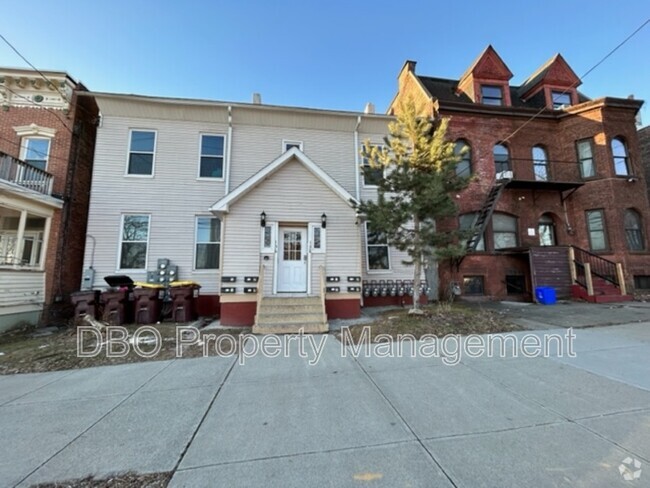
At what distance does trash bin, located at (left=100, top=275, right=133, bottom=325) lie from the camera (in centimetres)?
778

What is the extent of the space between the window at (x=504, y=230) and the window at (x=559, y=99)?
6.19m

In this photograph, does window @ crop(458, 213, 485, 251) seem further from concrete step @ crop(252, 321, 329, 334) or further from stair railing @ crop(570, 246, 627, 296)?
concrete step @ crop(252, 321, 329, 334)

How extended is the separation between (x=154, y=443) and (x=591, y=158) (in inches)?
668

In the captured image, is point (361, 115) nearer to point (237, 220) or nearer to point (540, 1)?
point (540, 1)

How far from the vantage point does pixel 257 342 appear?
5.80 meters

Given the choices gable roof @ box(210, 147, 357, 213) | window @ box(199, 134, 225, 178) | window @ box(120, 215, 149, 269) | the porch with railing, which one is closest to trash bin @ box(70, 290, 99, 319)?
window @ box(120, 215, 149, 269)

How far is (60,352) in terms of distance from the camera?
549 centimetres

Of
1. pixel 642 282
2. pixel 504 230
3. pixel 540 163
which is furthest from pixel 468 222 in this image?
pixel 642 282

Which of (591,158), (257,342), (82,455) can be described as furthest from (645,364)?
A: (591,158)

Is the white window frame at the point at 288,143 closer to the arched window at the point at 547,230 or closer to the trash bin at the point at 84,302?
the trash bin at the point at 84,302

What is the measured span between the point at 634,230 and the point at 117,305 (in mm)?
19408

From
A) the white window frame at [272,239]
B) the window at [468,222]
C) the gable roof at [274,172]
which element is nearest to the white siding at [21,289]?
the gable roof at [274,172]

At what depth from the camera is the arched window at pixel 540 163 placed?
1239cm

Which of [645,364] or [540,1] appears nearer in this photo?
[645,364]
